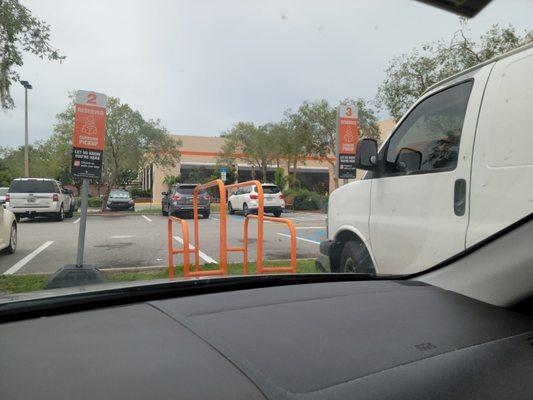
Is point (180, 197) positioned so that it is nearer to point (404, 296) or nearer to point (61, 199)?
point (61, 199)

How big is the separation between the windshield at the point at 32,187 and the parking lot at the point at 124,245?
133cm

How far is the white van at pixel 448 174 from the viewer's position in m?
2.56

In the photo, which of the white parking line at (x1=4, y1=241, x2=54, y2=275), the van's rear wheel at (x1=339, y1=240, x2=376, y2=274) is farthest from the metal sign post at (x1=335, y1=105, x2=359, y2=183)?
the white parking line at (x1=4, y1=241, x2=54, y2=275)

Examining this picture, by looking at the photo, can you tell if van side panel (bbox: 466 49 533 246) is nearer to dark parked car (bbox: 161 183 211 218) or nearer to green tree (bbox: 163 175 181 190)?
dark parked car (bbox: 161 183 211 218)

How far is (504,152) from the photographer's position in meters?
2.62

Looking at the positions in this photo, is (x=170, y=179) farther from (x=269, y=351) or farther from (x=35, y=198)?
(x=269, y=351)

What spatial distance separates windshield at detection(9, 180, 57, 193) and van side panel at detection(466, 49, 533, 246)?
15.7 m

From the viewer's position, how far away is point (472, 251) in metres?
2.48

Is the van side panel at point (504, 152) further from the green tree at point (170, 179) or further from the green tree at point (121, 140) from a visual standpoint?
the green tree at point (170, 179)

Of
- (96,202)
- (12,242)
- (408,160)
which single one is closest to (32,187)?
(12,242)

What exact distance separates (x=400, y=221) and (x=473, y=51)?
60.0 inches

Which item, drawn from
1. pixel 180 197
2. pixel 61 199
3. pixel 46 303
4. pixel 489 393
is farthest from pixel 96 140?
pixel 61 199

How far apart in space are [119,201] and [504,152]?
79.3 ft

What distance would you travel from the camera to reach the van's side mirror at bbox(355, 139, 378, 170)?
3.82m
